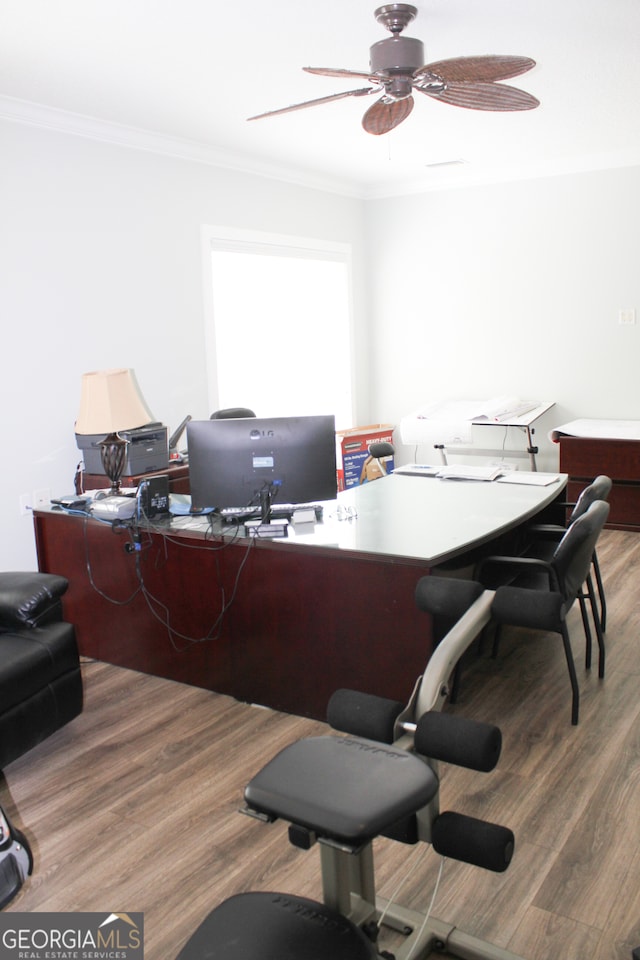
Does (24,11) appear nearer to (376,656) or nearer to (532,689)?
(376,656)

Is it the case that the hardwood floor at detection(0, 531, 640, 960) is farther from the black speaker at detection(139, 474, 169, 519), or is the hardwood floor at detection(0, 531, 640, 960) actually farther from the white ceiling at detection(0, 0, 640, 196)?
the white ceiling at detection(0, 0, 640, 196)

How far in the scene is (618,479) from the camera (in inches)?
216

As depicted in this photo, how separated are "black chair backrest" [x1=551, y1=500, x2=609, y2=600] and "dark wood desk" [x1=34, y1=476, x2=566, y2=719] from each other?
27 centimetres

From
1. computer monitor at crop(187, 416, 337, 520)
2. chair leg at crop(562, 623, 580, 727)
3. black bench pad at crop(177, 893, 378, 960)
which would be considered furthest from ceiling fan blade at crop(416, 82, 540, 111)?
black bench pad at crop(177, 893, 378, 960)

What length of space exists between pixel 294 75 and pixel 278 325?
2.58 metres

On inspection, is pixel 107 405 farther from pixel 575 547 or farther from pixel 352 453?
pixel 352 453

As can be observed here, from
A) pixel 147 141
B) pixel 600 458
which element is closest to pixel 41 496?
pixel 147 141

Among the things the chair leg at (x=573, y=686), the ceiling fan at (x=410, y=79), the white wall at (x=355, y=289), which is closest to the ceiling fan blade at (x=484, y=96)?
the ceiling fan at (x=410, y=79)

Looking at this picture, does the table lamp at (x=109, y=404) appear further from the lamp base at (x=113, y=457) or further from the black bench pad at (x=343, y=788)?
the black bench pad at (x=343, y=788)

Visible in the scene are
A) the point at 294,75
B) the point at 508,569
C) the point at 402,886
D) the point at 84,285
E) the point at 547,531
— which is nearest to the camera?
the point at 402,886

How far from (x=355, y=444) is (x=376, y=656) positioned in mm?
3983

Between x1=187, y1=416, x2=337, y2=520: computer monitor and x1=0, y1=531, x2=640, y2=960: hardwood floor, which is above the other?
x1=187, y1=416, x2=337, y2=520: computer monitor

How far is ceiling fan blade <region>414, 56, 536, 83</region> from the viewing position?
8.63ft

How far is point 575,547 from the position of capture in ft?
8.94
